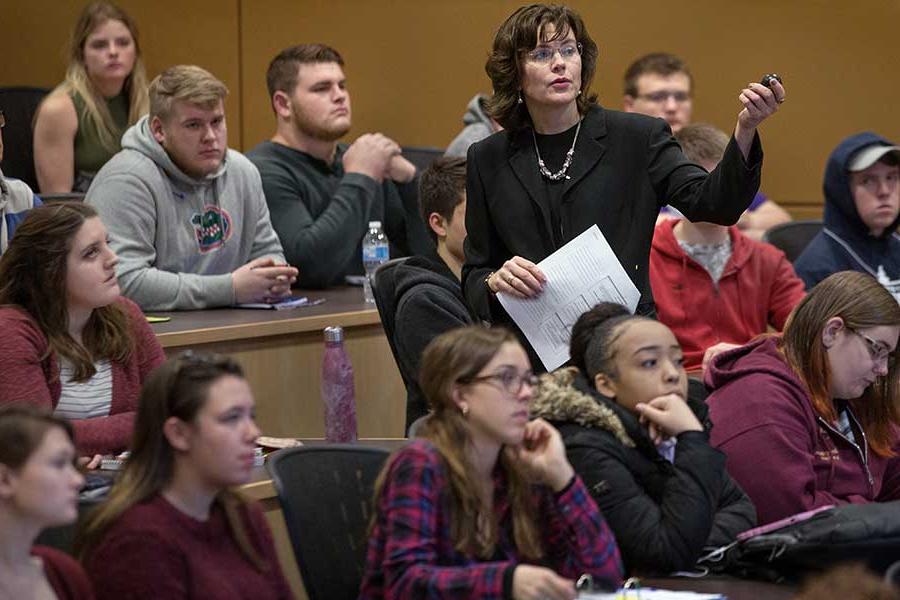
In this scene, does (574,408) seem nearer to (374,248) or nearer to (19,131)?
(374,248)

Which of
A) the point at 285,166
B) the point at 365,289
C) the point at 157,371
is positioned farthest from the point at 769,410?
the point at 285,166

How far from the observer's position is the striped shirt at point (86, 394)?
10.8 feet

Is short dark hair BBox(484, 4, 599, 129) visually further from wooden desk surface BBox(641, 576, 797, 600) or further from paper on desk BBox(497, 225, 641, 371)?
wooden desk surface BBox(641, 576, 797, 600)

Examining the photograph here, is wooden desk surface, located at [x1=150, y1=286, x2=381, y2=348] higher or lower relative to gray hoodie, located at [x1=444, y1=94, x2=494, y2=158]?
lower

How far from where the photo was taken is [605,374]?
286cm

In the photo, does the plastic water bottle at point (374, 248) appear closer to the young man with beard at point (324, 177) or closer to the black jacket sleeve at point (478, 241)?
the young man with beard at point (324, 177)

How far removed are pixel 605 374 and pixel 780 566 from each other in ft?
1.58

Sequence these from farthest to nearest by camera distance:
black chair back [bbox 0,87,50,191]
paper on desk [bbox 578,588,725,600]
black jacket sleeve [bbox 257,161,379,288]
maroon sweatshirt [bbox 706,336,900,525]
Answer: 1. black chair back [bbox 0,87,50,191]
2. black jacket sleeve [bbox 257,161,379,288]
3. maroon sweatshirt [bbox 706,336,900,525]
4. paper on desk [bbox 578,588,725,600]

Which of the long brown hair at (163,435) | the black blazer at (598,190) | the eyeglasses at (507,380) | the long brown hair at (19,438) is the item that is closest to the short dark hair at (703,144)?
the black blazer at (598,190)

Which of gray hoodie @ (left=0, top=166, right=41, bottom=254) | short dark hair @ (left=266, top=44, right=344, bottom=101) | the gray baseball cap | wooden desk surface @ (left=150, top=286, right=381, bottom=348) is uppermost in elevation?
short dark hair @ (left=266, top=44, right=344, bottom=101)

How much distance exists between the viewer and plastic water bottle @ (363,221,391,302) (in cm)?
516

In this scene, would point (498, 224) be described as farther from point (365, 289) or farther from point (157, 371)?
point (365, 289)

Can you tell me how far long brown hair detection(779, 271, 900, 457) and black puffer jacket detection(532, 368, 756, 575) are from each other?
0.47m

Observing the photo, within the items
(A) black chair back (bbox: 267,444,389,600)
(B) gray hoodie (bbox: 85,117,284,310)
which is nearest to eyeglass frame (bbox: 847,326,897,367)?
(A) black chair back (bbox: 267,444,389,600)
